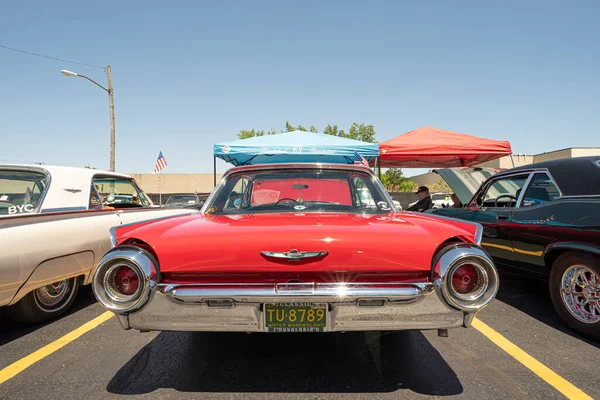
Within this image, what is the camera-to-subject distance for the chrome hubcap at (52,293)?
11.2ft

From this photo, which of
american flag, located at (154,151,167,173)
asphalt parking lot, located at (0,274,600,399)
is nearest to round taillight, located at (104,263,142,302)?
asphalt parking lot, located at (0,274,600,399)

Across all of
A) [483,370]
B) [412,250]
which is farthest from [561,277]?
[412,250]

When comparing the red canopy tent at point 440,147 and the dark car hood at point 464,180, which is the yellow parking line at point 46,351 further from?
the red canopy tent at point 440,147

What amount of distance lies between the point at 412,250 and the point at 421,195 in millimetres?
6389

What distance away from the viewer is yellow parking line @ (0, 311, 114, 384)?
245 centimetres

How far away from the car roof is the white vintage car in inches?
147

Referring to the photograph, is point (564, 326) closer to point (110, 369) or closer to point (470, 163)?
point (110, 369)

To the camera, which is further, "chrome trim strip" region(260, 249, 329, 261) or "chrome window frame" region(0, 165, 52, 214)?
"chrome window frame" region(0, 165, 52, 214)

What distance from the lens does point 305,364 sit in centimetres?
246

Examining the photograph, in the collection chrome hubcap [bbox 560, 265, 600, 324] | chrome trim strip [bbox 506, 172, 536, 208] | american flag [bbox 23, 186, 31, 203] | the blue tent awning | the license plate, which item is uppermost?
the blue tent awning

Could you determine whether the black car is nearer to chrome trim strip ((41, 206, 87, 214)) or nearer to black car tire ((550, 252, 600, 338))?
black car tire ((550, 252, 600, 338))

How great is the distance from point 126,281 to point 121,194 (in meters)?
4.56

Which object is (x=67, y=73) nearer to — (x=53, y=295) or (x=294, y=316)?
(x=53, y=295)

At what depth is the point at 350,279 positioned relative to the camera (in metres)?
1.92
